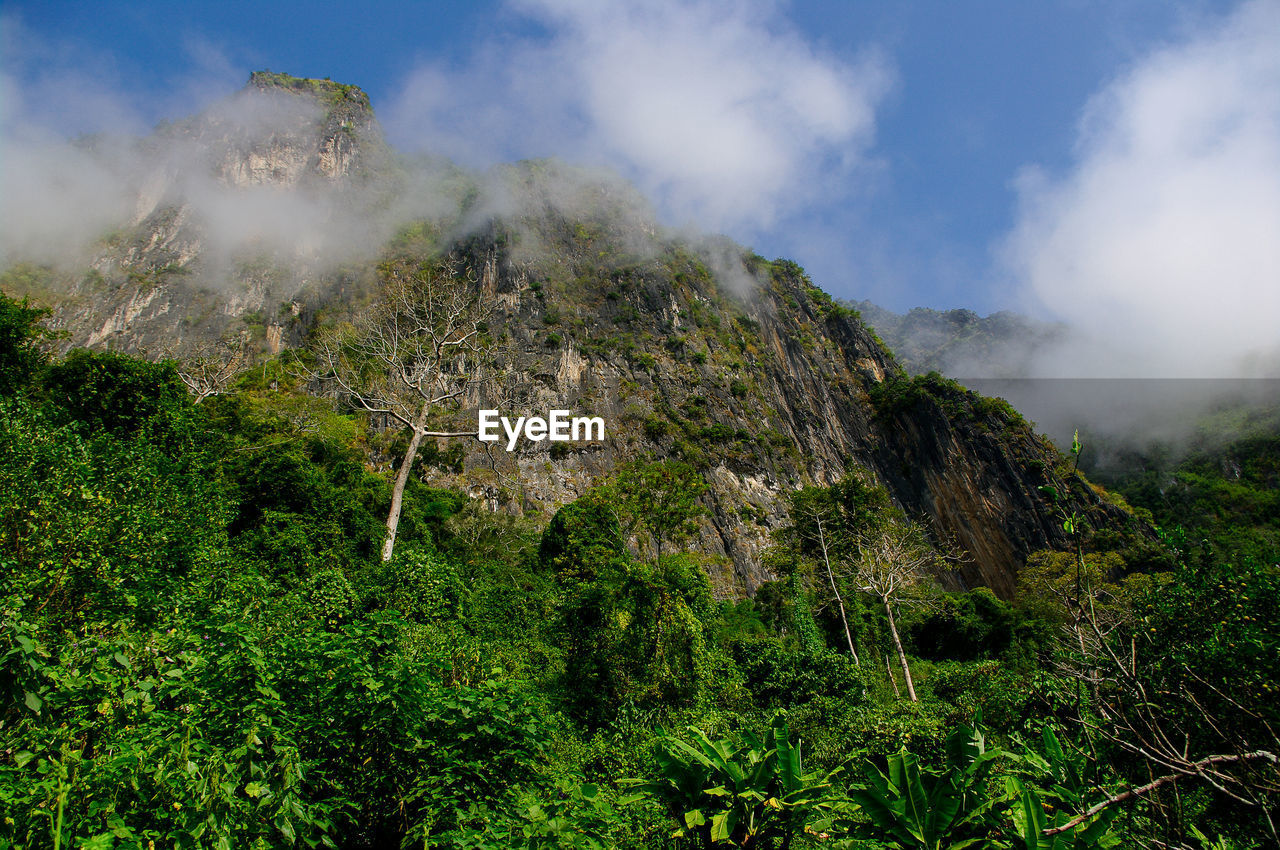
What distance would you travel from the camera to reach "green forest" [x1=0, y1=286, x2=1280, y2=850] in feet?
11.5

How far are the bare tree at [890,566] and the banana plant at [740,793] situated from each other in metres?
16.1

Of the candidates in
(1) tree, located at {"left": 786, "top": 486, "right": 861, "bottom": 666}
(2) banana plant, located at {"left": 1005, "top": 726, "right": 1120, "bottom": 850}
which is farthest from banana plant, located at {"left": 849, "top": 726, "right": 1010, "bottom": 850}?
(1) tree, located at {"left": 786, "top": 486, "right": 861, "bottom": 666}

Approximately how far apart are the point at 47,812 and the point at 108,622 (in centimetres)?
460

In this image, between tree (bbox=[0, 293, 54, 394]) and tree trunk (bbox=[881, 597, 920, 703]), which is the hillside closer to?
tree (bbox=[0, 293, 54, 394])

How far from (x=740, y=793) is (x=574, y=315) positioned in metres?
62.2

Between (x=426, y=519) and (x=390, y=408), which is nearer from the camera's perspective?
(x=390, y=408)

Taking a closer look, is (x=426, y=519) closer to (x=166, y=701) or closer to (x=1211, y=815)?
(x=166, y=701)

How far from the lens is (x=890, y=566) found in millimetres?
23031

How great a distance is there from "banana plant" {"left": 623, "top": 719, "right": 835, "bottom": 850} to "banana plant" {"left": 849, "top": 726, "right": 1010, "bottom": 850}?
1.46 feet

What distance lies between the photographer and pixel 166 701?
4926 mm

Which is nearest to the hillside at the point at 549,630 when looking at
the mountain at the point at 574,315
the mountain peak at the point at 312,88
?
the mountain at the point at 574,315

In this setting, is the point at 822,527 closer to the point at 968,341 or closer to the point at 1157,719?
the point at 1157,719

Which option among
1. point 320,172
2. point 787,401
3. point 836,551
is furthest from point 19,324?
point 320,172

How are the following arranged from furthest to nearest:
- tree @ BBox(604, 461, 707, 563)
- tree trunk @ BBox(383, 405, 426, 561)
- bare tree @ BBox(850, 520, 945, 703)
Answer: tree @ BBox(604, 461, 707, 563), bare tree @ BBox(850, 520, 945, 703), tree trunk @ BBox(383, 405, 426, 561)
